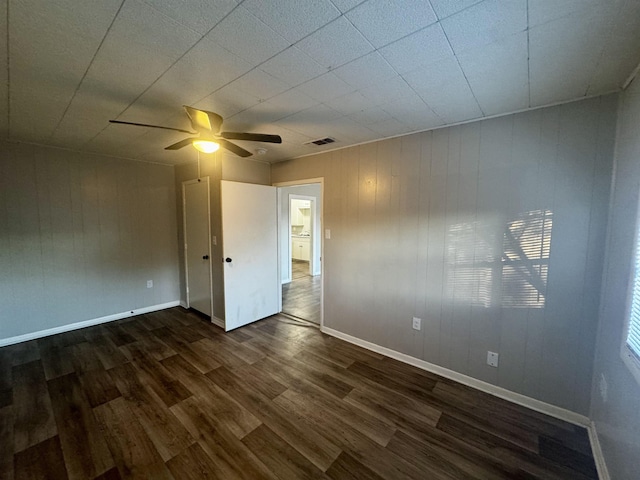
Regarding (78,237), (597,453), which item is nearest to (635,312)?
(597,453)

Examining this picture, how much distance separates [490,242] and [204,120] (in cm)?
257

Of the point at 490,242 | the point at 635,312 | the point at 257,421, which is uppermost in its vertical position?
the point at 490,242

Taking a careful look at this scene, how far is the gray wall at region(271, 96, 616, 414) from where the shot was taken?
6.02 feet

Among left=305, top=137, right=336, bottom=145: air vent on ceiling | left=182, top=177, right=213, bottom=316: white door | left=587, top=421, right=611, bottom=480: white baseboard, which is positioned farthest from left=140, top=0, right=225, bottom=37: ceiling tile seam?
left=587, top=421, right=611, bottom=480: white baseboard

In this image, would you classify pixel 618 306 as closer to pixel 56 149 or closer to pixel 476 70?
pixel 476 70

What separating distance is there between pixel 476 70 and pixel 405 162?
3.76 feet

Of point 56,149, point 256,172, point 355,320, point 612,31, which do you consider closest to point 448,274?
point 355,320

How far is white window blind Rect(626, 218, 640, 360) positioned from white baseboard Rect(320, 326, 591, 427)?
3.31 feet

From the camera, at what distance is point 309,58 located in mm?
1390

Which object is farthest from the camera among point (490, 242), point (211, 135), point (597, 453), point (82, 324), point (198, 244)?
point (198, 244)

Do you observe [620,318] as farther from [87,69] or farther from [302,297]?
[302,297]

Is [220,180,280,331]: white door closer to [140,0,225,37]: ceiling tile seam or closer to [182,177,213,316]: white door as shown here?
[182,177,213,316]: white door

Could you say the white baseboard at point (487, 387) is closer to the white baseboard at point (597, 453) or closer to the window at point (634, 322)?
the white baseboard at point (597, 453)

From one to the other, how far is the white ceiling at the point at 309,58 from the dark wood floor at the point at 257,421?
2.40 metres
